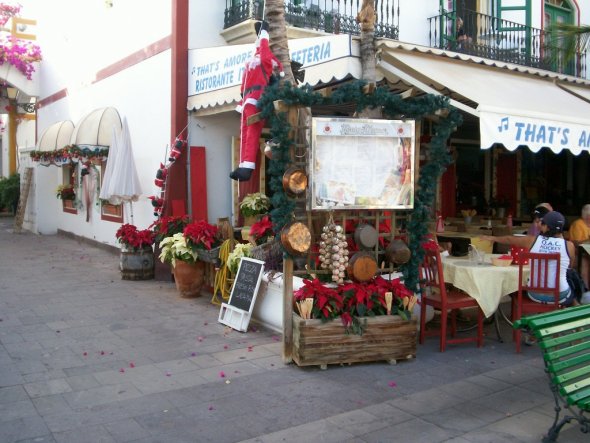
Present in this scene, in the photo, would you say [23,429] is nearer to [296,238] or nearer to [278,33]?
[296,238]

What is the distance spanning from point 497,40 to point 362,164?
688 cm

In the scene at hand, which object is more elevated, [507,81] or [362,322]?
[507,81]

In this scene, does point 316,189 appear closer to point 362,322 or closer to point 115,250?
point 362,322

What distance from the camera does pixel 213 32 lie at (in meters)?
9.63

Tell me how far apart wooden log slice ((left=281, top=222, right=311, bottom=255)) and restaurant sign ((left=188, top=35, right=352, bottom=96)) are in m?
2.41

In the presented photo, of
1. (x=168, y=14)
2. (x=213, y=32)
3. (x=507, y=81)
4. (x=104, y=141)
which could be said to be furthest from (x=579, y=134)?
(x=104, y=141)

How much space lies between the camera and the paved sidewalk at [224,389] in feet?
13.1

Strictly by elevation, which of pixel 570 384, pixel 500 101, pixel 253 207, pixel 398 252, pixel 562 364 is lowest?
pixel 570 384

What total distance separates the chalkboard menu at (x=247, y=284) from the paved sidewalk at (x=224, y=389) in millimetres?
343

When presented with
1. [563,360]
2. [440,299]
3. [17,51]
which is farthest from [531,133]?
[17,51]

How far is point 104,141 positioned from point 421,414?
342 inches

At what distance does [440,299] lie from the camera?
596cm

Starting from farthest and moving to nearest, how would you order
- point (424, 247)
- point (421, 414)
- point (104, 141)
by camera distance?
point (104, 141)
point (424, 247)
point (421, 414)

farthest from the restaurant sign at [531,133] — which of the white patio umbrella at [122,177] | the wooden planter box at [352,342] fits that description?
the white patio umbrella at [122,177]
